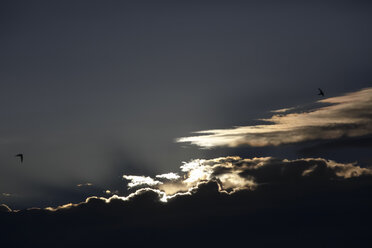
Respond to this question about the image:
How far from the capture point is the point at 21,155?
138 m

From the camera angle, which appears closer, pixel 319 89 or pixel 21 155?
pixel 319 89

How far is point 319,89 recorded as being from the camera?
126625 millimetres

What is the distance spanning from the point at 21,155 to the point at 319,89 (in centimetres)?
7853
